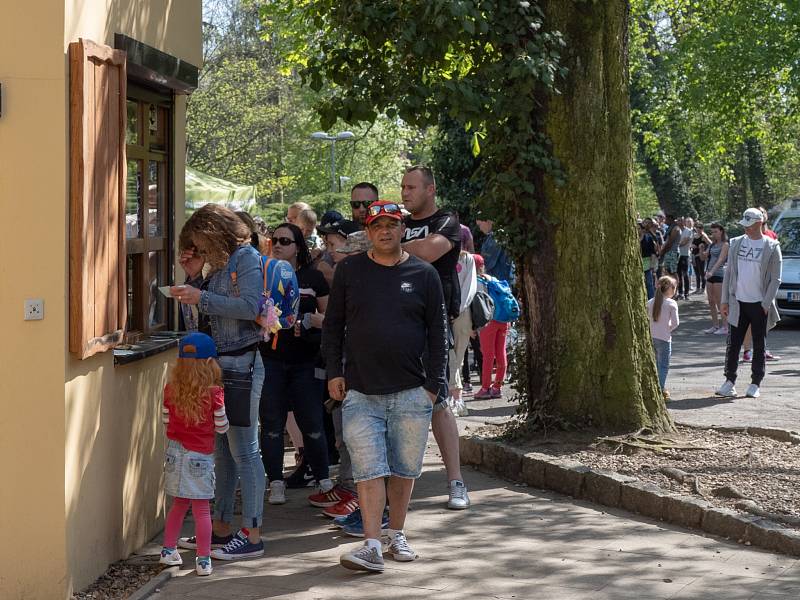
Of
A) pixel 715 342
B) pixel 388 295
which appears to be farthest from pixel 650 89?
pixel 388 295

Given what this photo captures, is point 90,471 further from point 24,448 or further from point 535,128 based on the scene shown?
point 535,128

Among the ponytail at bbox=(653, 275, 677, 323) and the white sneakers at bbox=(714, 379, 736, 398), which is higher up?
the ponytail at bbox=(653, 275, 677, 323)

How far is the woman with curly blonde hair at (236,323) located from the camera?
6.61 meters

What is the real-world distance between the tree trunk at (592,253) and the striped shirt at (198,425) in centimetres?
352

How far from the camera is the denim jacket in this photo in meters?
6.57

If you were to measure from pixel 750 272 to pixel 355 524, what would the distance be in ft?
23.2

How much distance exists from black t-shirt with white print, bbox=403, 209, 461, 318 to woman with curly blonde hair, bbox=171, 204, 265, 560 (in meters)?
1.26

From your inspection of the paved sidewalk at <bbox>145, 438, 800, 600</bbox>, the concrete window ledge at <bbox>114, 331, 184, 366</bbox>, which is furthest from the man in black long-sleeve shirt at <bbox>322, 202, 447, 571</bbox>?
the concrete window ledge at <bbox>114, 331, 184, 366</bbox>

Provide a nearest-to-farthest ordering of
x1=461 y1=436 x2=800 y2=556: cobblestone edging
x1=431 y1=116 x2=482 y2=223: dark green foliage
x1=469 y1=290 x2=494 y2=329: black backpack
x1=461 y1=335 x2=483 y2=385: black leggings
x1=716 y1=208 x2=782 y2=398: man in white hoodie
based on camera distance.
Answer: x1=461 y1=436 x2=800 y2=556: cobblestone edging < x1=469 y1=290 x2=494 y2=329: black backpack < x1=716 y1=208 x2=782 y2=398: man in white hoodie < x1=461 y1=335 x2=483 y2=385: black leggings < x1=431 y1=116 x2=482 y2=223: dark green foliage

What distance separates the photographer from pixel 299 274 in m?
8.34

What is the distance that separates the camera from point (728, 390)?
13.1 meters

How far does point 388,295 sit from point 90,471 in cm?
177

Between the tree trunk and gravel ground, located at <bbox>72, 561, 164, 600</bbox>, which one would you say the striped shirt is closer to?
gravel ground, located at <bbox>72, 561, 164, 600</bbox>

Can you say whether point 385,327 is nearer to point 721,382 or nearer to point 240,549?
point 240,549
